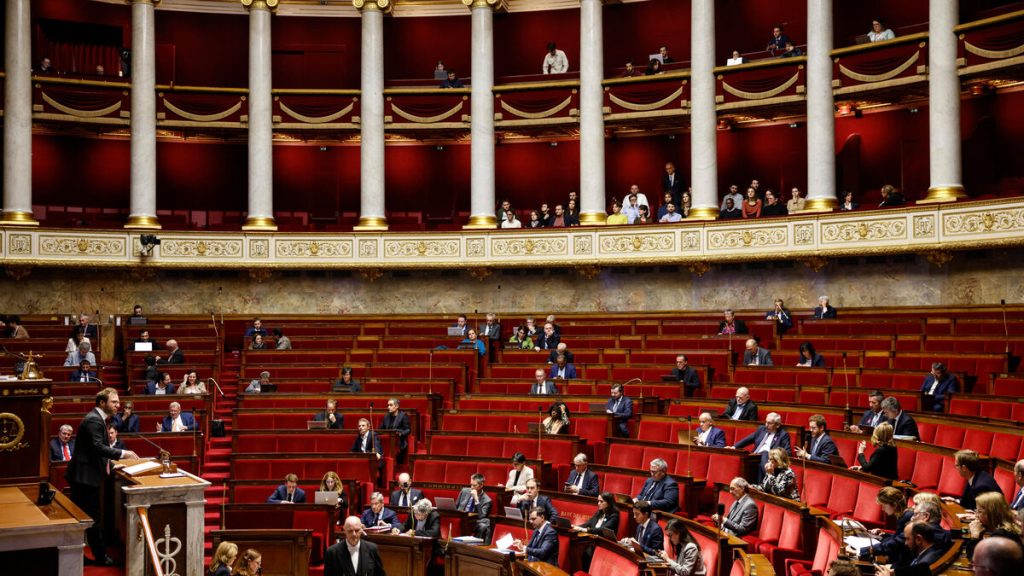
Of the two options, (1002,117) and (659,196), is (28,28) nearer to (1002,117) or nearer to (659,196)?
(659,196)

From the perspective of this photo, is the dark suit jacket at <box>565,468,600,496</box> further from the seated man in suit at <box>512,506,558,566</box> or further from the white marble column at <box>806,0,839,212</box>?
the white marble column at <box>806,0,839,212</box>

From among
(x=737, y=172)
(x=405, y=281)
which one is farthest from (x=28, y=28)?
(x=737, y=172)

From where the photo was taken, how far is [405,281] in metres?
19.1

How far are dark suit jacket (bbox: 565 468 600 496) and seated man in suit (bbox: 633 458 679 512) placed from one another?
79 centimetres

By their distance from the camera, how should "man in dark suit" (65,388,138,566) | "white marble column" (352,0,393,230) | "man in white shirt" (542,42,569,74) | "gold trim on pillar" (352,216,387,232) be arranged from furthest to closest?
1. "man in white shirt" (542,42,569,74)
2. "white marble column" (352,0,393,230)
3. "gold trim on pillar" (352,216,387,232)
4. "man in dark suit" (65,388,138,566)

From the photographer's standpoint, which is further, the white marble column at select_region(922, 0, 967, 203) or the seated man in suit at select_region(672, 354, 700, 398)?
the white marble column at select_region(922, 0, 967, 203)

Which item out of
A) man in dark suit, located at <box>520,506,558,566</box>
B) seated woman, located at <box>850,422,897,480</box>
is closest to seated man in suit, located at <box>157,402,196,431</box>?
man in dark suit, located at <box>520,506,558,566</box>

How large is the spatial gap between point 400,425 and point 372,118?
28.2ft

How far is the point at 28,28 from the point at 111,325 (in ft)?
17.1

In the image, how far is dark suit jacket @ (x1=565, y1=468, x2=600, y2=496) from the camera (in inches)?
380

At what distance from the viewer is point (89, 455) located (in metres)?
6.41

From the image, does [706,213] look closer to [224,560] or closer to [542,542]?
[542,542]

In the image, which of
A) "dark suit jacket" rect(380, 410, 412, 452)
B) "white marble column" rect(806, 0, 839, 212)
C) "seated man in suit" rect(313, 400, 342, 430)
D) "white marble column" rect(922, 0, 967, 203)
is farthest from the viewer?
"white marble column" rect(806, 0, 839, 212)

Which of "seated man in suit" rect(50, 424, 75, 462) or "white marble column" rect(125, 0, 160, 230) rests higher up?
"white marble column" rect(125, 0, 160, 230)
